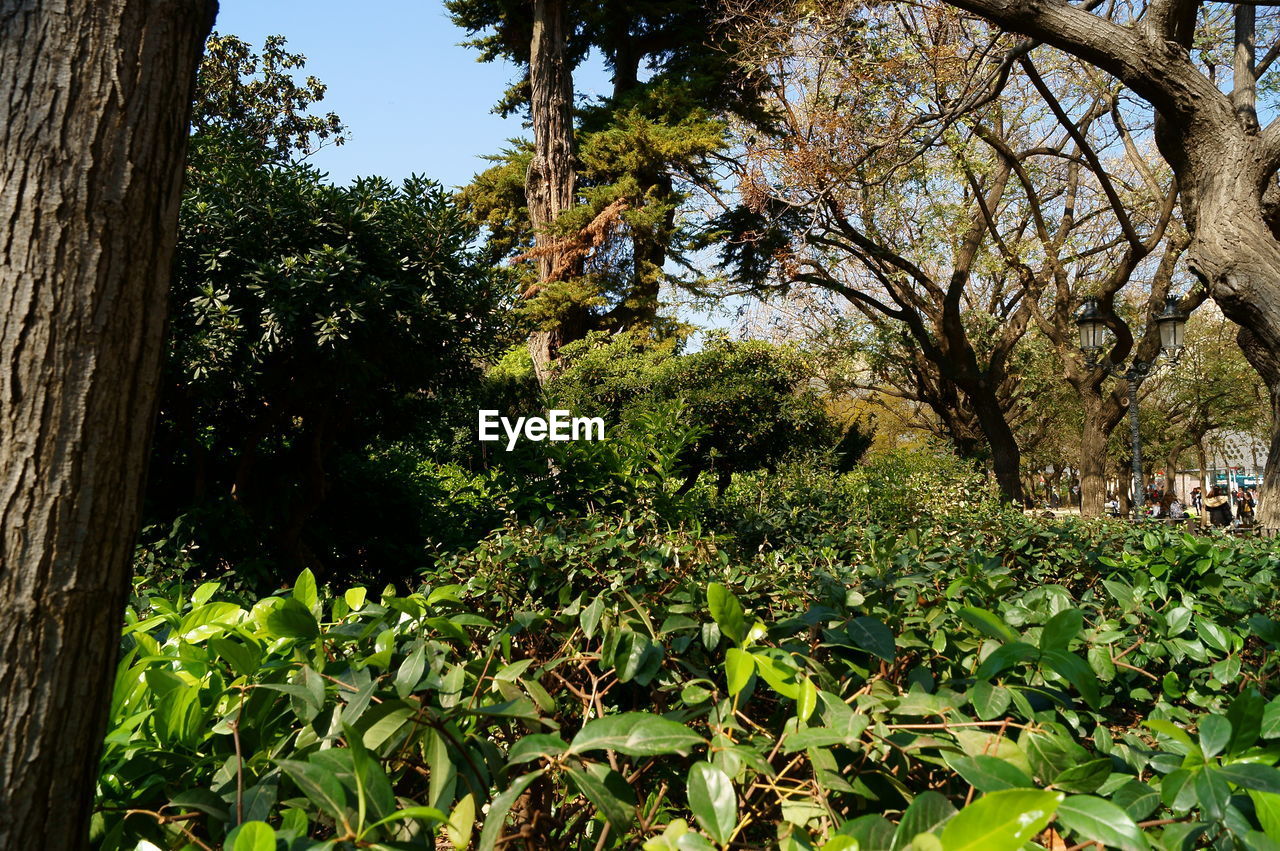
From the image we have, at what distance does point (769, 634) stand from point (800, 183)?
11.9 m

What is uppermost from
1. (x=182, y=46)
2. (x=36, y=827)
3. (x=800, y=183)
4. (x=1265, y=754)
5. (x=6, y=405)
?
(x=800, y=183)

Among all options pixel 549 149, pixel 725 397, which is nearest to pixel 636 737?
pixel 725 397

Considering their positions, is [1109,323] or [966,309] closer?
[1109,323]

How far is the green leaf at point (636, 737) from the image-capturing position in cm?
101

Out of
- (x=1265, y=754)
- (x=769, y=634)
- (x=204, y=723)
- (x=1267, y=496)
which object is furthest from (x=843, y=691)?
(x=1267, y=496)

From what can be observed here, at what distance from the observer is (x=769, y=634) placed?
1.62 meters

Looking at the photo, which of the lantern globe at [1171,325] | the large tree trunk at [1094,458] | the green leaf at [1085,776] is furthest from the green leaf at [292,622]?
the large tree trunk at [1094,458]

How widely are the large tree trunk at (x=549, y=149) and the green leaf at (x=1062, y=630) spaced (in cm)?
1427

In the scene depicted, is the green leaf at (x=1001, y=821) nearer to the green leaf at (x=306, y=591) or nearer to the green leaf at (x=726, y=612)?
the green leaf at (x=726, y=612)

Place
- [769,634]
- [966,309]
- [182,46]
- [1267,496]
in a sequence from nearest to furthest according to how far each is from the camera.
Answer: [182,46] → [769,634] → [1267,496] → [966,309]

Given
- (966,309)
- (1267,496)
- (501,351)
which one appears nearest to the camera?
(1267,496)

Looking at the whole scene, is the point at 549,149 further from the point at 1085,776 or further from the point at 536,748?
the point at 1085,776

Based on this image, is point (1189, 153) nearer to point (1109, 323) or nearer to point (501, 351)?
point (501, 351)

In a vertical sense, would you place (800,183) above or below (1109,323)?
above
